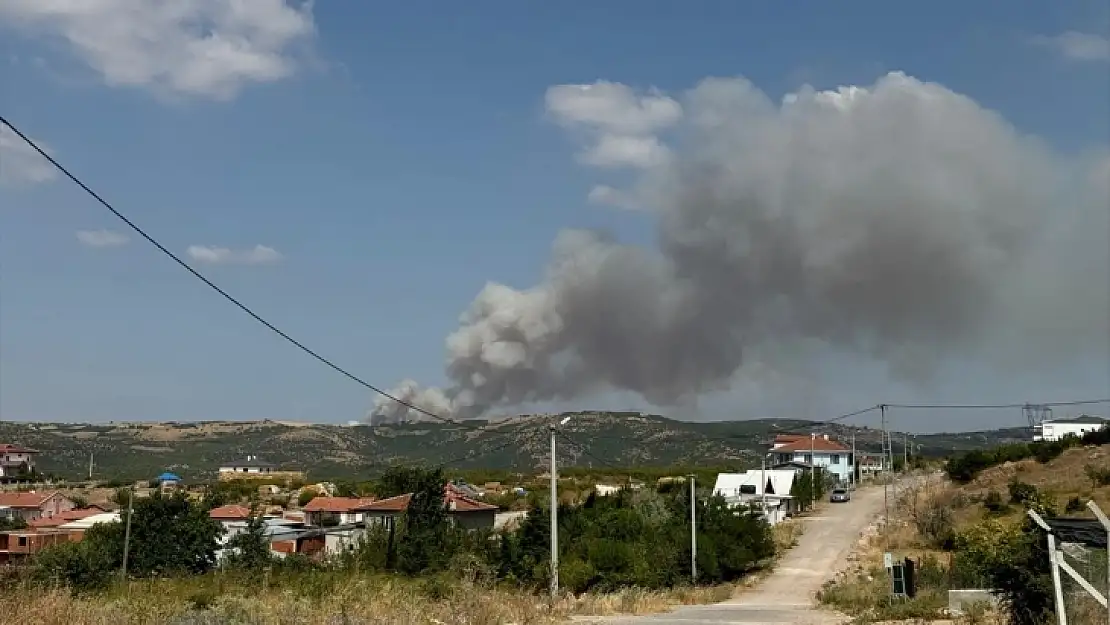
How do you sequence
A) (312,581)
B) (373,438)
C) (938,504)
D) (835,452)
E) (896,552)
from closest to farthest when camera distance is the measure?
(312,581) < (896,552) < (938,504) < (835,452) < (373,438)

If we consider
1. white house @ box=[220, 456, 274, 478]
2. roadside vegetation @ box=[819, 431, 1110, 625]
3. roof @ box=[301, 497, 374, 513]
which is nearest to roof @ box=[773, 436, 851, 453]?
roadside vegetation @ box=[819, 431, 1110, 625]

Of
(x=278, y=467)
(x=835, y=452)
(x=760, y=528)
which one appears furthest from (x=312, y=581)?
(x=278, y=467)

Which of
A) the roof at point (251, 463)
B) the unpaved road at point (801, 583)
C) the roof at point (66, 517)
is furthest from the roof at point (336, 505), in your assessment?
the roof at point (251, 463)

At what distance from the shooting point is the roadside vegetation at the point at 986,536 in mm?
19156

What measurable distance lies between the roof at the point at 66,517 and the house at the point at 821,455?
238 feet

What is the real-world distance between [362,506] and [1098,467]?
4409 cm

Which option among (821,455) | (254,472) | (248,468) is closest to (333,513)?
(254,472)

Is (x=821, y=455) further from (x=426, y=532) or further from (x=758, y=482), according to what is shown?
(x=426, y=532)

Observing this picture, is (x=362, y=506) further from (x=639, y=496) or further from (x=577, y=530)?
(x=577, y=530)

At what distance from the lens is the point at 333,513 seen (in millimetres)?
66375

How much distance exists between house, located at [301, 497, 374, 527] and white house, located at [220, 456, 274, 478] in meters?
57.2

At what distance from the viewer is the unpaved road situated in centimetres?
2742

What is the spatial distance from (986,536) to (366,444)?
12770 centimetres

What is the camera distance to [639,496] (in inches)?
2206
